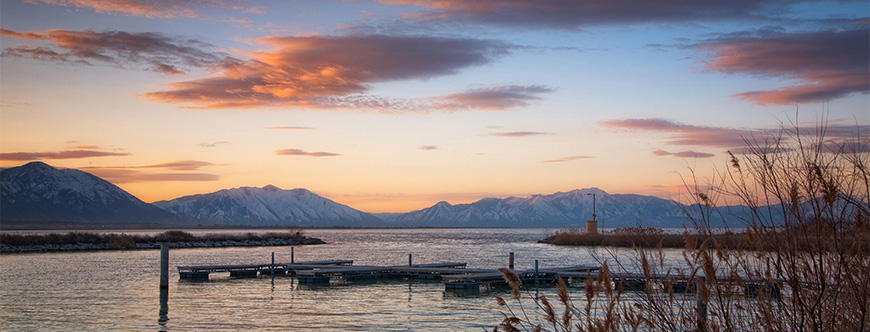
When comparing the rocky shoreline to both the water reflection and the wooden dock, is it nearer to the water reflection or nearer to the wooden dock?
the wooden dock

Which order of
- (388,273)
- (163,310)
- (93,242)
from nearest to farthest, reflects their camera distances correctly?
(163,310) → (388,273) → (93,242)

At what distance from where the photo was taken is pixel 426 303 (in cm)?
2359

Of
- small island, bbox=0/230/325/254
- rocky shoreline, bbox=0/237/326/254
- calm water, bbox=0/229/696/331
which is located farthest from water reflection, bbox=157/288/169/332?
rocky shoreline, bbox=0/237/326/254

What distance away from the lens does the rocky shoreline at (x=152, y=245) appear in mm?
53997

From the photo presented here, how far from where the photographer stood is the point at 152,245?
6412cm

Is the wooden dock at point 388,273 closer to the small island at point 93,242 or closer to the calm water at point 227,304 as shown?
the calm water at point 227,304

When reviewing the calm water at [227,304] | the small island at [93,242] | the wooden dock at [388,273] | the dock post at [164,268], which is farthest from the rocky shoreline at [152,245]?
the dock post at [164,268]

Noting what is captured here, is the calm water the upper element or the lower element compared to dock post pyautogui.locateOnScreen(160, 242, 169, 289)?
lower

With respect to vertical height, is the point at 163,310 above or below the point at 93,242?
below

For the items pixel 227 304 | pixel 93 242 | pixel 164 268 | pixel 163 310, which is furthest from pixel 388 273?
pixel 93 242

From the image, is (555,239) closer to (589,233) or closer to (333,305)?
(589,233)

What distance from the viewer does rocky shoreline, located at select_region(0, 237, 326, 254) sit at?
53997mm

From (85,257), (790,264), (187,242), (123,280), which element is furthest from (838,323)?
(187,242)

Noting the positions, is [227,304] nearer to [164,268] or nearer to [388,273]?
[164,268]
